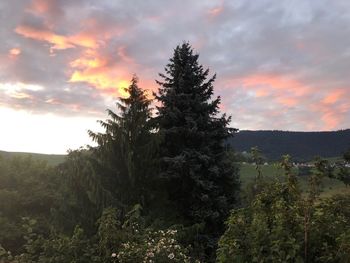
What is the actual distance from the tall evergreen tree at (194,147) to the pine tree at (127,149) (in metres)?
1.08

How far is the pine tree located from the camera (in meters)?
23.0

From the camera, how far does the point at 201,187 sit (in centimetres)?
2383

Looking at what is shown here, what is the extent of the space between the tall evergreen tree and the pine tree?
42.6 inches

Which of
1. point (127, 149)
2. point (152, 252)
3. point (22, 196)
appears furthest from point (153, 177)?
point (152, 252)

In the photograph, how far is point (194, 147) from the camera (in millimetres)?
25062

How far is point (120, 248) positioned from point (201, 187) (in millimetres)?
12936

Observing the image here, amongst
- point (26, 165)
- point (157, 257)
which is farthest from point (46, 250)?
point (26, 165)

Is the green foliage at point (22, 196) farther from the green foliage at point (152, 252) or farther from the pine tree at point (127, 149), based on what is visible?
the green foliage at point (152, 252)

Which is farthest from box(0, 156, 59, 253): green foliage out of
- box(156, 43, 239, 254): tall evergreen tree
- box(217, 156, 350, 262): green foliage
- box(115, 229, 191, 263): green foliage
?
box(217, 156, 350, 262): green foliage

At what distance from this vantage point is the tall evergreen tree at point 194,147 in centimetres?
2359

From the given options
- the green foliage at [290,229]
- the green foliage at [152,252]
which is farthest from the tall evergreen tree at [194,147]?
the green foliage at [290,229]

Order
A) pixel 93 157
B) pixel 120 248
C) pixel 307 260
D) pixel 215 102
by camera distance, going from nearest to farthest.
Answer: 1. pixel 307 260
2. pixel 120 248
3. pixel 93 157
4. pixel 215 102

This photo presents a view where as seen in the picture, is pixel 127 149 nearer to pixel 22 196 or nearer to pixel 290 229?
pixel 22 196

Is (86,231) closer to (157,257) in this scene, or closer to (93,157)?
(93,157)
